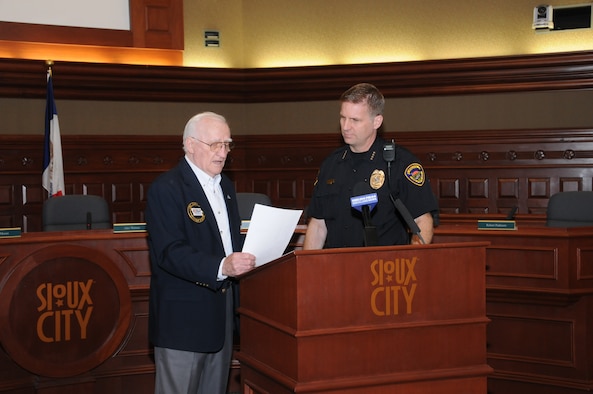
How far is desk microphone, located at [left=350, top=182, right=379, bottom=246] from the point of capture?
9.48 ft

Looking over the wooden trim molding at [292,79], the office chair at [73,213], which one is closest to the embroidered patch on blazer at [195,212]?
the office chair at [73,213]

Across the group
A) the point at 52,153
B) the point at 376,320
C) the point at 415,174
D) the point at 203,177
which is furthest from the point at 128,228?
the point at 52,153

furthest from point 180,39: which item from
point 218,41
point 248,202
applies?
point 248,202

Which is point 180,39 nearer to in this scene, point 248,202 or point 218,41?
point 218,41

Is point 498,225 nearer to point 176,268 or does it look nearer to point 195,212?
point 195,212

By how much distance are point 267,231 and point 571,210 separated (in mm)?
3195

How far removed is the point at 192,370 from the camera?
10.7 ft

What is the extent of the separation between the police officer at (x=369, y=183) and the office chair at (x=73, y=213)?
2.45 meters

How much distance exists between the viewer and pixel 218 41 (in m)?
8.15

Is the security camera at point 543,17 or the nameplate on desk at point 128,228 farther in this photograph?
the security camera at point 543,17

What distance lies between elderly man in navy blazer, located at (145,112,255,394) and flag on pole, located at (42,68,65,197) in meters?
4.07

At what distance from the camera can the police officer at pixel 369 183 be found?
3574 mm

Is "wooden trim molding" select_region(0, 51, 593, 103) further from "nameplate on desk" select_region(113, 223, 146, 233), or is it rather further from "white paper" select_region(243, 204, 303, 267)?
"white paper" select_region(243, 204, 303, 267)

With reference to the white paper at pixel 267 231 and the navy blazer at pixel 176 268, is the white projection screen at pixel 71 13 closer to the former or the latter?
the navy blazer at pixel 176 268
